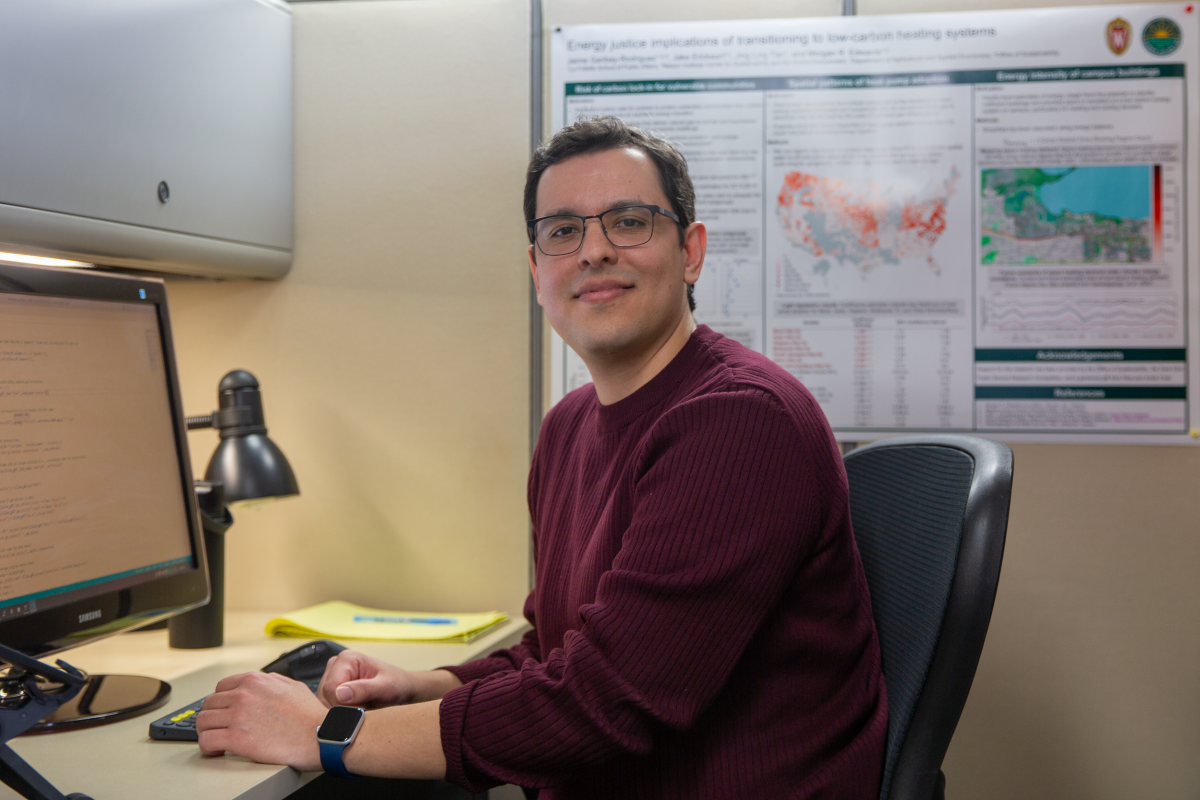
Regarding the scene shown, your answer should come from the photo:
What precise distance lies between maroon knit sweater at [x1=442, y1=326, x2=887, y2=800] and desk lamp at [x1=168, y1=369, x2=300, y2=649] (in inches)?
28.6

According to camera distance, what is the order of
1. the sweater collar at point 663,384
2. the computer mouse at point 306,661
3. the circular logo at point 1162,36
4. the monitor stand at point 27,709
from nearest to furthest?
the monitor stand at point 27,709, the sweater collar at point 663,384, the computer mouse at point 306,661, the circular logo at point 1162,36

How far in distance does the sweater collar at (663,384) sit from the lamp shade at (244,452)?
691mm

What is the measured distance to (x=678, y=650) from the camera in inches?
34.0

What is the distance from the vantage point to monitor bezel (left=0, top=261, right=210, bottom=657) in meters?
1.02

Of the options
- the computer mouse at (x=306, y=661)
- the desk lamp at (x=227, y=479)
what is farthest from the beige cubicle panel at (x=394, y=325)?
the computer mouse at (x=306, y=661)

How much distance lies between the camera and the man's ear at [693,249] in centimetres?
121

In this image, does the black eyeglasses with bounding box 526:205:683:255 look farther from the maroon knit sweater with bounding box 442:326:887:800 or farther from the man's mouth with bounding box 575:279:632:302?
the maroon knit sweater with bounding box 442:326:887:800

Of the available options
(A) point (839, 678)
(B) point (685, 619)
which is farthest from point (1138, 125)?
(B) point (685, 619)

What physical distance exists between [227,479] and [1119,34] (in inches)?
71.6

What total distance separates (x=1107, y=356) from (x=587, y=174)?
1.10 metres

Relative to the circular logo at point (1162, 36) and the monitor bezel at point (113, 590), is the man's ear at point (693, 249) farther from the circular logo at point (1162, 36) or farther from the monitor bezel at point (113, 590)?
the circular logo at point (1162, 36)

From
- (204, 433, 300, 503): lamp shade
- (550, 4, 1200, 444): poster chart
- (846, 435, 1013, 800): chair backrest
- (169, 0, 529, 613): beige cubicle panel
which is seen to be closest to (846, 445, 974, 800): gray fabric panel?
(846, 435, 1013, 800): chair backrest

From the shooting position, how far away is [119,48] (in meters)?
1.30

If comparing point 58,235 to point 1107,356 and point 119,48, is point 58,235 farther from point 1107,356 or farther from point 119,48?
point 1107,356
